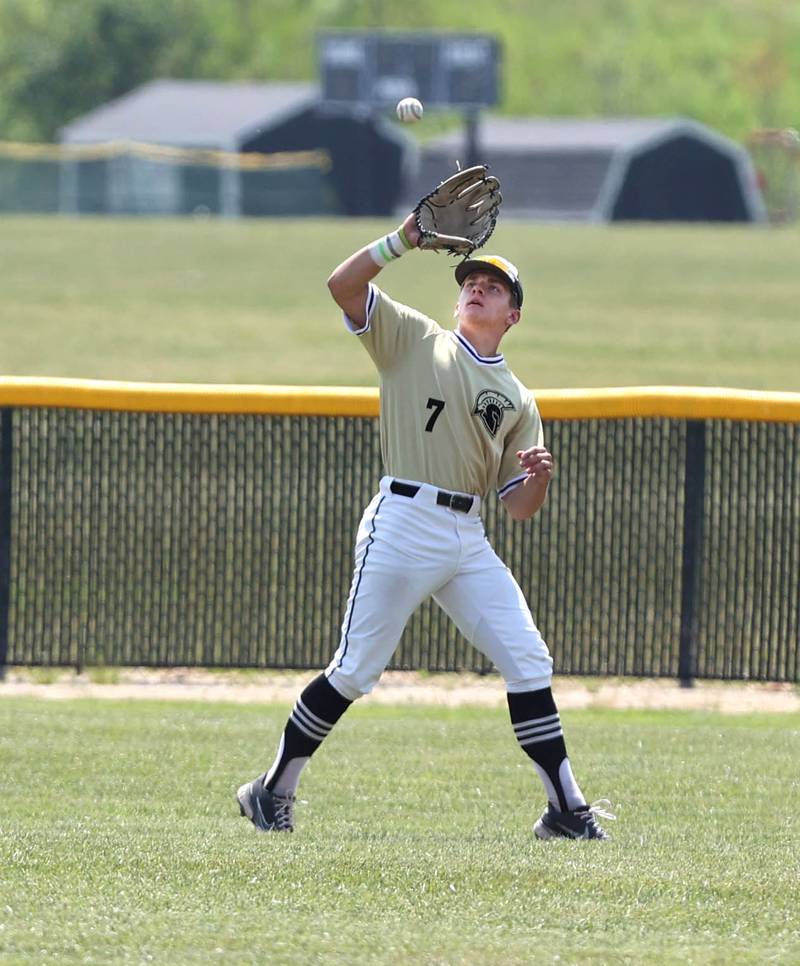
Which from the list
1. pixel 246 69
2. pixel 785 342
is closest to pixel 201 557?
pixel 785 342

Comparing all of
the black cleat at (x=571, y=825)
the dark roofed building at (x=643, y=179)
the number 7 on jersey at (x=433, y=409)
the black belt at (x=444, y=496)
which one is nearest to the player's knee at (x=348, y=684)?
the black belt at (x=444, y=496)

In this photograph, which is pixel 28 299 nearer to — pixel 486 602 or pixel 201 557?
pixel 201 557

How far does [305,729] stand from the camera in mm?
5938

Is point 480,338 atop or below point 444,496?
atop

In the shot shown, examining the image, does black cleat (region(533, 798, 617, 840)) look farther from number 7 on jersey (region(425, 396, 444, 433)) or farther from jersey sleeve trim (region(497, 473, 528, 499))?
number 7 on jersey (region(425, 396, 444, 433))

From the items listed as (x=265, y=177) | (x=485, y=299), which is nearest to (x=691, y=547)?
(x=485, y=299)

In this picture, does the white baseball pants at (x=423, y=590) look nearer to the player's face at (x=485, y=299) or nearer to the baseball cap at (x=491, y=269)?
the player's face at (x=485, y=299)

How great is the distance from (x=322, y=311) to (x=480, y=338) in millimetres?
20164

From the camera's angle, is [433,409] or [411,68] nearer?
[433,409]

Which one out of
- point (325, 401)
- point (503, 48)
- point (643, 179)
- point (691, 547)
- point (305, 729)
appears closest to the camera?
point (305, 729)

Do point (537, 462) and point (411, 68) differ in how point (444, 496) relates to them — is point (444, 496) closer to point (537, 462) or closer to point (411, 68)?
point (537, 462)

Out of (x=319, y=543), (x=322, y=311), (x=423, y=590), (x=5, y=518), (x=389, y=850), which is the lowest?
(x=322, y=311)

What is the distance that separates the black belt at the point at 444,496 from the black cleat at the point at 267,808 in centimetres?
100

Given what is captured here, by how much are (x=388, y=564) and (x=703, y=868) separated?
129 cm
